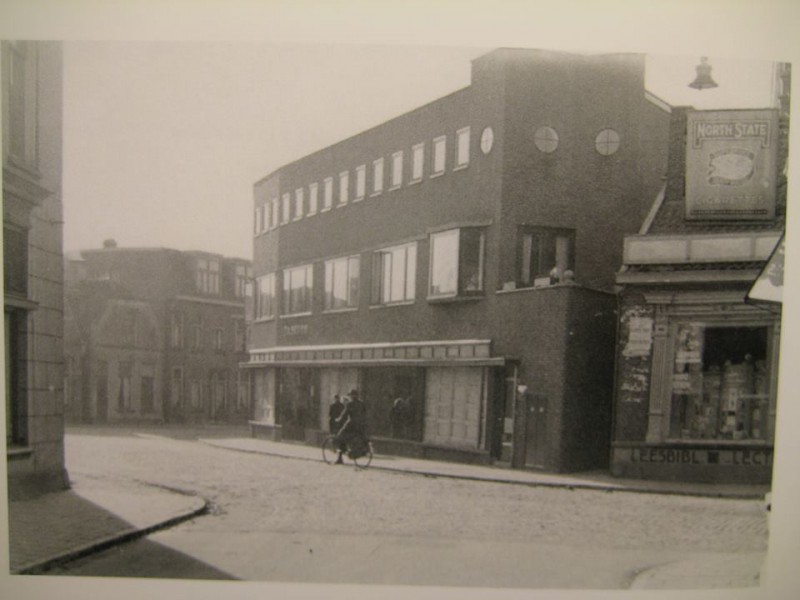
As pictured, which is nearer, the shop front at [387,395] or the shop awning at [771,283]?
the shop awning at [771,283]

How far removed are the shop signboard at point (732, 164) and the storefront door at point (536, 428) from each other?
103 centimetres

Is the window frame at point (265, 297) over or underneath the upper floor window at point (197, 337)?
over

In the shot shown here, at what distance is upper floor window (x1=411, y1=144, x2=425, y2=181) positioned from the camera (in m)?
3.99

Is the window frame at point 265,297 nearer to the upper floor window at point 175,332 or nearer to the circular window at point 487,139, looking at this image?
the upper floor window at point 175,332

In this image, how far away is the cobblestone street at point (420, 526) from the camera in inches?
150

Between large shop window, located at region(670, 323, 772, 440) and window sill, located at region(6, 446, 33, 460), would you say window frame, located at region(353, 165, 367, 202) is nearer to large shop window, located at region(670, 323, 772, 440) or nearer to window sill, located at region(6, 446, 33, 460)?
large shop window, located at region(670, 323, 772, 440)

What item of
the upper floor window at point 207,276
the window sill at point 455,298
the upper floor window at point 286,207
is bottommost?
the window sill at point 455,298

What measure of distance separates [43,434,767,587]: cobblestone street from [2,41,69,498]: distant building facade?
18cm

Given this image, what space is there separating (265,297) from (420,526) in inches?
47.5

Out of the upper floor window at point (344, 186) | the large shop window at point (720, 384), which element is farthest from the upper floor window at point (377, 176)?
the large shop window at point (720, 384)

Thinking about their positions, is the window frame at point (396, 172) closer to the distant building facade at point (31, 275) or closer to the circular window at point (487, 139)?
the circular window at point (487, 139)

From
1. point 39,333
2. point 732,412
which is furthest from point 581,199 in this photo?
point 39,333

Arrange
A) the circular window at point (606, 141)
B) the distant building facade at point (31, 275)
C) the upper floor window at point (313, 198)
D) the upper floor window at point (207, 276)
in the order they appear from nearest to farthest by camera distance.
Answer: the circular window at point (606, 141) → the distant building facade at point (31, 275) → the upper floor window at point (207, 276) → the upper floor window at point (313, 198)

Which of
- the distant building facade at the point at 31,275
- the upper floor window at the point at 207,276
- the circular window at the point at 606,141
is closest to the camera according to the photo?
the circular window at the point at 606,141
